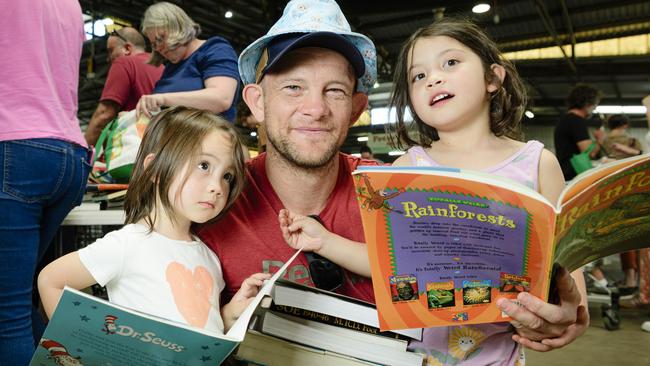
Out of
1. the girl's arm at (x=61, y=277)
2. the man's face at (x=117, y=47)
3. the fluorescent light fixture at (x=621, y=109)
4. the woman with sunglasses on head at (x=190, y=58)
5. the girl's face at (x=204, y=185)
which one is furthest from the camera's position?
the fluorescent light fixture at (x=621, y=109)

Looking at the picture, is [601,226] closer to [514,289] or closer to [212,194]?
[514,289]

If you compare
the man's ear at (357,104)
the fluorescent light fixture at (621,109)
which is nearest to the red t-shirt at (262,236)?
the man's ear at (357,104)

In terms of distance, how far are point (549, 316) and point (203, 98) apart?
1.41 meters

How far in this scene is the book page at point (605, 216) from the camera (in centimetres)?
72

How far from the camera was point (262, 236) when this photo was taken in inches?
46.0

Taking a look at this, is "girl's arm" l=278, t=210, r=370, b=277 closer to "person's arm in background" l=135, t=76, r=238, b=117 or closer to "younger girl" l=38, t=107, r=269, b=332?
"younger girl" l=38, t=107, r=269, b=332

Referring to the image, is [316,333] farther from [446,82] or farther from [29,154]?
[29,154]

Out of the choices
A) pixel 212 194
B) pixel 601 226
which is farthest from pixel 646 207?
pixel 212 194

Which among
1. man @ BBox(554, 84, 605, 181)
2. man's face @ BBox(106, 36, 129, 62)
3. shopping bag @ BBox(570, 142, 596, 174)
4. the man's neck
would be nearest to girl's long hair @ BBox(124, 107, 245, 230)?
the man's neck

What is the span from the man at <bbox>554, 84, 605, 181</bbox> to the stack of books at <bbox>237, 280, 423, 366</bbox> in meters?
3.02

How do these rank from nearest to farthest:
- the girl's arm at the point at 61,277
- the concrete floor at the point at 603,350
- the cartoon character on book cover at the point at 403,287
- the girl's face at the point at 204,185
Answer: the cartoon character on book cover at the point at 403,287 < the girl's arm at the point at 61,277 < the girl's face at the point at 204,185 < the concrete floor at the point at 603,350

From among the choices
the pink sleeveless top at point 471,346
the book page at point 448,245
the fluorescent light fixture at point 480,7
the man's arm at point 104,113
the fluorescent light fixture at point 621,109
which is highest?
the fluorescent light fixture at point 480,7

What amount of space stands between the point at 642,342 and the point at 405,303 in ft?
10.4

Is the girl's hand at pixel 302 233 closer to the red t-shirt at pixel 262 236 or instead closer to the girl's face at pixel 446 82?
the red t-shirt at pixel 262 236
